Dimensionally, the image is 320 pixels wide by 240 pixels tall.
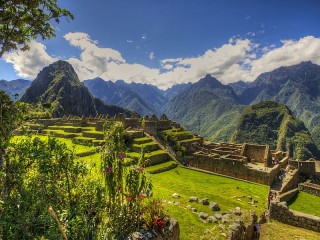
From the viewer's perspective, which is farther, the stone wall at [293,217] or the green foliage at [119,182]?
the stone wall at [293,217]

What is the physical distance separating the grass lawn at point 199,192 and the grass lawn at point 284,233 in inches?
93.5

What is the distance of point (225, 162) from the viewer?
35.9 m

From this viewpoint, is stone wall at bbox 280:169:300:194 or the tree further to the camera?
stone wall at bbox 280:169:300:194

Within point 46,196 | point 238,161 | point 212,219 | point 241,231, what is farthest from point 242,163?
point 46,196

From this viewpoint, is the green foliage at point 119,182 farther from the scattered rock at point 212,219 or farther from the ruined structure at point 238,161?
the ruined structure at point 238,161

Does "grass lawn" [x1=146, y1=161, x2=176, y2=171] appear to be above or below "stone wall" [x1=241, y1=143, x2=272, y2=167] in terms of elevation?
below

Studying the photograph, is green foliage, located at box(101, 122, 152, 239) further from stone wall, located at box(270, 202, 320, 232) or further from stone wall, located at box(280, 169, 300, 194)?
stone wall, located at box(280, 169, 300, 194)

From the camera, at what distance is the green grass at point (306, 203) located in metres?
23.5

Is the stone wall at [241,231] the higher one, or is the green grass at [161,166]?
the stone wall at [241,231]

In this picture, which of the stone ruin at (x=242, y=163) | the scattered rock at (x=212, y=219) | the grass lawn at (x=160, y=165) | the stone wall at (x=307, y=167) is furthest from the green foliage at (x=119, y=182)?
the stone wall at (x=307, y=167)

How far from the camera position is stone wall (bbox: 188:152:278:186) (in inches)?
1271

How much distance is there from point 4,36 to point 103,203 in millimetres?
7564

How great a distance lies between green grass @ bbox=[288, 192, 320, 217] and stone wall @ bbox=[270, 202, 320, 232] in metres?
8.72

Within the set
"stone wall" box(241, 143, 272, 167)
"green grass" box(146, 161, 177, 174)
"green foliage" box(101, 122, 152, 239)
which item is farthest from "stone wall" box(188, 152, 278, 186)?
"green foliage" box(101, 122, 152, 239)
